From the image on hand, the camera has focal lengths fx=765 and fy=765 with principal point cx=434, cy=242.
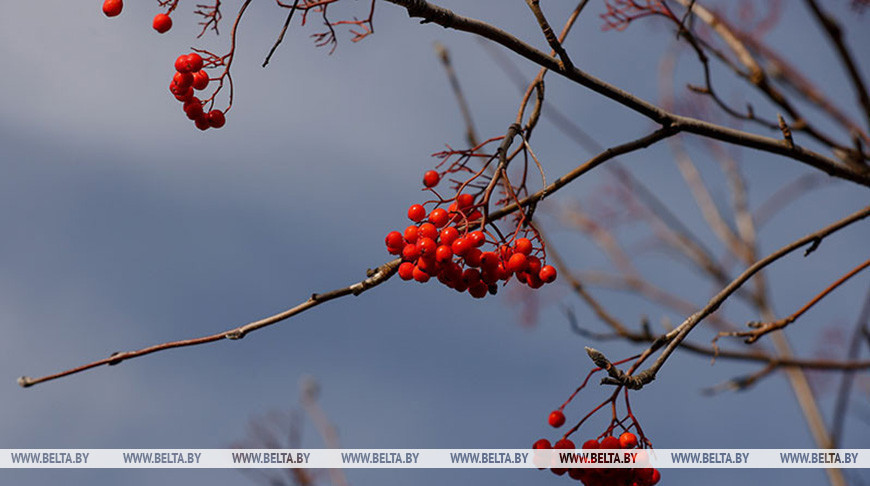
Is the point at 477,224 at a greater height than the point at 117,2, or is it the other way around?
the point at 117,2

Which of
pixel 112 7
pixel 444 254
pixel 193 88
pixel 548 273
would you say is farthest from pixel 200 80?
pixel 548 273

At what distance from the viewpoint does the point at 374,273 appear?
2.30 metres

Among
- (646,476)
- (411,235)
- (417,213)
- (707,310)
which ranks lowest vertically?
(646,476)

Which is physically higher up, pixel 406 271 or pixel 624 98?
pixel 624 98

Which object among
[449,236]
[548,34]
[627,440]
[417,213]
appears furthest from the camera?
[417,213]

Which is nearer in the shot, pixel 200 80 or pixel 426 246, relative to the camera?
pixel 426 246

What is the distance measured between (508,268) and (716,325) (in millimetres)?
4141

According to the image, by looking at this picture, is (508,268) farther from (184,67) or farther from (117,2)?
(117,2)

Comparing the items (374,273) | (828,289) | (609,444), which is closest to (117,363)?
(374,273)

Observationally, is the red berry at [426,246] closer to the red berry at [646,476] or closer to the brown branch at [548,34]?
the brown branch at [548,34]

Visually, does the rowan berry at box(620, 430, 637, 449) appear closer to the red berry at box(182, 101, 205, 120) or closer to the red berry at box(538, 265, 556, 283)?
the red berry at box(538, 265, 556, 283)

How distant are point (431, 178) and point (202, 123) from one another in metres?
0.79

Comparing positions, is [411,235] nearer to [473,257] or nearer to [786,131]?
[473,257]

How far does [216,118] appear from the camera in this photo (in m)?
2.56
